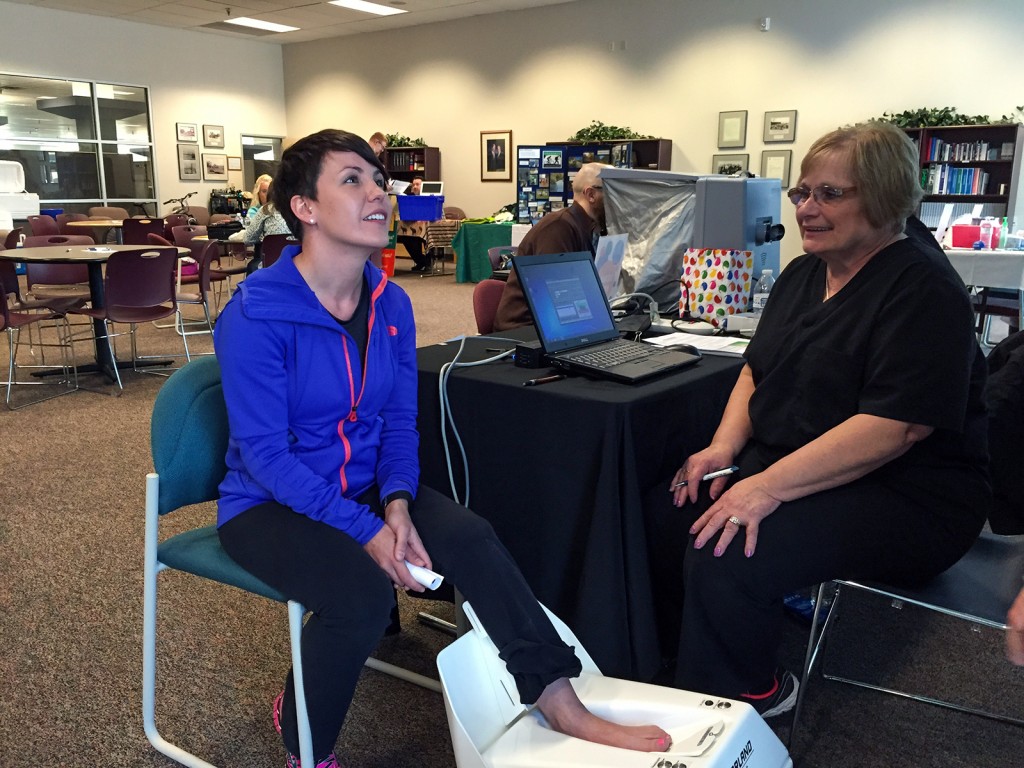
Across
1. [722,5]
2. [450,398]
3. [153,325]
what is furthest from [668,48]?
[450,398]

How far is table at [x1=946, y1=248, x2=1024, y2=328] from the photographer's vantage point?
5258 mm

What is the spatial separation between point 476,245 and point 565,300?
7.80m

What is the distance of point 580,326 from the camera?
2045 mm

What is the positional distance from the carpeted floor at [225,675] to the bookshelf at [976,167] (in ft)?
22.4

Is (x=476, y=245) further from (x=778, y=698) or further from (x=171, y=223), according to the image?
(x=778, y=698)

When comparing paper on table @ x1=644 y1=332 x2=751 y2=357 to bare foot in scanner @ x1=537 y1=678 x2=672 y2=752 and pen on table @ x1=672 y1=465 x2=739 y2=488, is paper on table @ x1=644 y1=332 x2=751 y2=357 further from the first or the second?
bare foot in scanner @ x1=537 y1=678 x2=672 y2=752

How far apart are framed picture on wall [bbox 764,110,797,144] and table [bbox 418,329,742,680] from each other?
8.06m

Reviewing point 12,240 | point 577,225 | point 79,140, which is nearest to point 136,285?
point 12,240

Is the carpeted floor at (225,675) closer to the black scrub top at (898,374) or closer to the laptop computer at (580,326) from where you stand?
the black scrub top at (898,374)

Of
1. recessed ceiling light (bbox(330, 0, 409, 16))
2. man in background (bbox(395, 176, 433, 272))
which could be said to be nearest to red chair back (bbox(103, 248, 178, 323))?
man in background (bbox(395, 176, 433, 272))

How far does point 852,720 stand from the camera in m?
1.79

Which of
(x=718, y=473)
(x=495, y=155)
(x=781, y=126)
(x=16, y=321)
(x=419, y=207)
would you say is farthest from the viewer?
(x=495, y=155)

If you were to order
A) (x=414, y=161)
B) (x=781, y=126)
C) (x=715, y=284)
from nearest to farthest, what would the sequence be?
(x=715, y=284) → (x=781, y=126) → (x=414, y=161)

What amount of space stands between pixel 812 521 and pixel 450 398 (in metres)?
0.82
